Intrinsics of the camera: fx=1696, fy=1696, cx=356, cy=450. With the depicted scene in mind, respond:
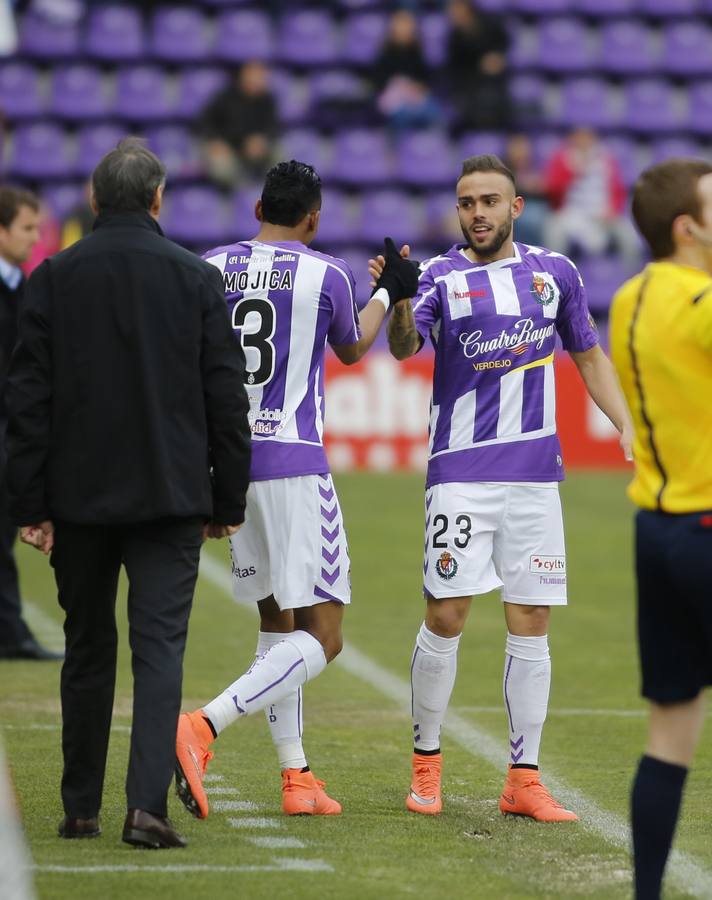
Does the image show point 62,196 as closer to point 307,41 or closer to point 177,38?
point 177,38

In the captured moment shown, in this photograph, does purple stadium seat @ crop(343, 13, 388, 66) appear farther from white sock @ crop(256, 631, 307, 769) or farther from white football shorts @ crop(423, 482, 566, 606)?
white sock @ crop(256, 631, 307, 769)

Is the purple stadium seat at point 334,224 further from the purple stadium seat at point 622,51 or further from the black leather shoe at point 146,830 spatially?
the black leather shoe at point 146,830

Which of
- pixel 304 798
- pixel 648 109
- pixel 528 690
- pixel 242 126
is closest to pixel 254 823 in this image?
pixel 304 798

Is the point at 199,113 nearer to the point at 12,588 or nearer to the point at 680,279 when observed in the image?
the point at 12,588

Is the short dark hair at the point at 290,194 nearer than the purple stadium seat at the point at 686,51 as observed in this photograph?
Yes

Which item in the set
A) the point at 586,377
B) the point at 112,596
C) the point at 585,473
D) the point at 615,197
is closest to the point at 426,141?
the point at 615,197

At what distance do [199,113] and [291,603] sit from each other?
1396 centimetres

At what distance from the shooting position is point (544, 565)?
5688mm

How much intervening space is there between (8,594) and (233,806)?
3.21 metres

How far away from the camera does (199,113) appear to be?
61.2 ft

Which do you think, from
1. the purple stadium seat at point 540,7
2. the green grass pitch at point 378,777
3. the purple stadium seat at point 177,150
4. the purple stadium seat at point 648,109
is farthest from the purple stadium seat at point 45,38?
the green grass pitch at point 378,777

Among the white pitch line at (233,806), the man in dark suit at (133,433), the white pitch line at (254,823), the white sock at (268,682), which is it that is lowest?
the white pitch line at (233,806)

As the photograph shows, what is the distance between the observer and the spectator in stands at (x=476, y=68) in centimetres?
1858

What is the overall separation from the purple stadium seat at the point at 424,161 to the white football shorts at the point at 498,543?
44.6 ft
